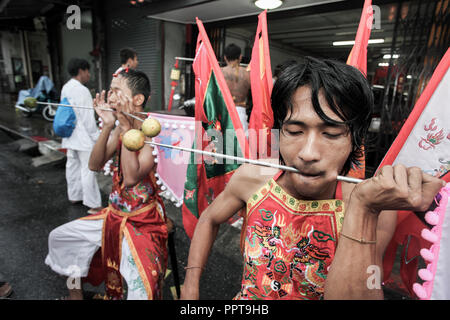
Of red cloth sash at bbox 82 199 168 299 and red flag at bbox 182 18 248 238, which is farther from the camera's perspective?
red cloth sash at bbox 82 199 168 299

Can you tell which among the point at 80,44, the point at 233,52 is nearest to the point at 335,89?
the point at 233,52

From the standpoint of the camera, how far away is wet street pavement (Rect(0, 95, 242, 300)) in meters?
2.63

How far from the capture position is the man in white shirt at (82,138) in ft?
12.7

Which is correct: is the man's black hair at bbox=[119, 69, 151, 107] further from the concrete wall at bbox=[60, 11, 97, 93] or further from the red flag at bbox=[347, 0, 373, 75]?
the concrete wall at bbox=[60, 11, 97, 93]

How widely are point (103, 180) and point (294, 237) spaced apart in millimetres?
5057

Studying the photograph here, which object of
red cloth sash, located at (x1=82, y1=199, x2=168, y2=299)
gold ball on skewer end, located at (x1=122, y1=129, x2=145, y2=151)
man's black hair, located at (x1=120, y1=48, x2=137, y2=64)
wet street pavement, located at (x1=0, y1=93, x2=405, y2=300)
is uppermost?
man's black hair, located at (x1=120, y1=48, x2=137, y2=64)

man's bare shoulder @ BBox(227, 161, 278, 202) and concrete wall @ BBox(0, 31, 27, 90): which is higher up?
concrete wall @ BBox(0, 31, 27, 90)

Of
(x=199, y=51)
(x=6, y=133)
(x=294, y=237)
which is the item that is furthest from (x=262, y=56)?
(x=6, y=133)

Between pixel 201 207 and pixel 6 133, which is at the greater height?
pixel 201 207

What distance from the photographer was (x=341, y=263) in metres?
0.82

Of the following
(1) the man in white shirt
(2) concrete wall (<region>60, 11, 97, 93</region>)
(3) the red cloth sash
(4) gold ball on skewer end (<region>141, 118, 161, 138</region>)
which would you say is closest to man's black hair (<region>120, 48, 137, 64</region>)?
(1) the man in white shirt

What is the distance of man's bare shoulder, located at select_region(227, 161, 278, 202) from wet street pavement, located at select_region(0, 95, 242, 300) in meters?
1.73

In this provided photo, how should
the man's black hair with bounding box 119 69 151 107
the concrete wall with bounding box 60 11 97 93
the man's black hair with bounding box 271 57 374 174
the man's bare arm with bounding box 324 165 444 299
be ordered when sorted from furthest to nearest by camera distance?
the concrete wall with bounding box 60 11 97 93
the man's black hair with bounding box 119 69 151 107
the man's black hair with bounding box 271 57 374 174
the man's bare arm with bounding box 324 165 444 299
